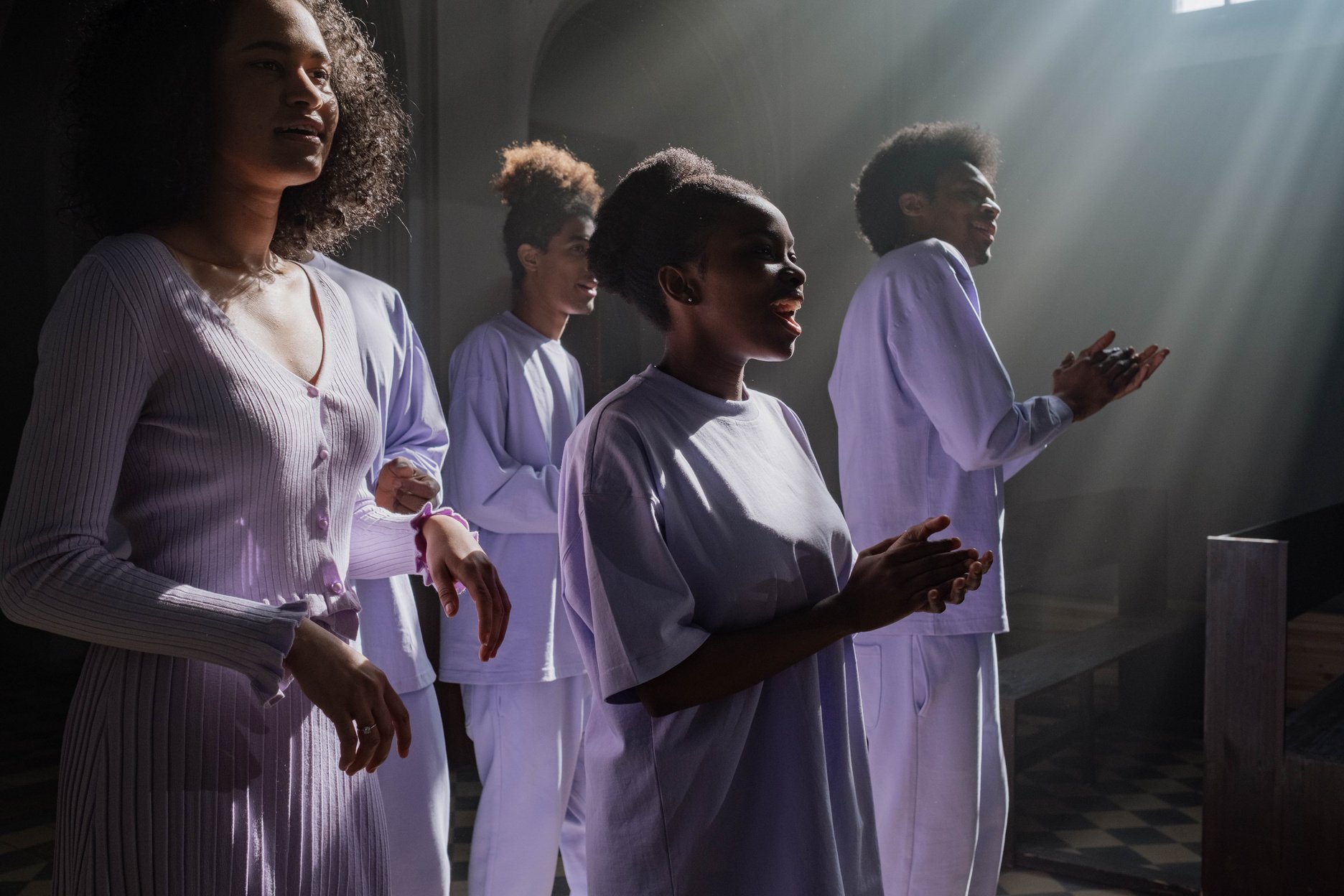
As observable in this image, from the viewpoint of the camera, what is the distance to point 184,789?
1217mm

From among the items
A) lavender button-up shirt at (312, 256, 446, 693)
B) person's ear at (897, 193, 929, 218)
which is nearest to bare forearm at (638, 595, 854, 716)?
lavender button-up shirt at (312, 256, 446, 693)

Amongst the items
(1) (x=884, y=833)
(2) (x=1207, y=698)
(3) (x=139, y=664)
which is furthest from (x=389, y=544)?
(2) (x=1207, y=698)

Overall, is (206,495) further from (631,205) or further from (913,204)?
(913,204)

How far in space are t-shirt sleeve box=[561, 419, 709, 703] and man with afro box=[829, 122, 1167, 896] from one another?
1182mm

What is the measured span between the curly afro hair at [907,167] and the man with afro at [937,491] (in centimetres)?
23

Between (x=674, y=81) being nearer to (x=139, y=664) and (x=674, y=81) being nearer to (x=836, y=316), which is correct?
(x=836, y=316)

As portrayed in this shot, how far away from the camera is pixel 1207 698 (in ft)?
11.6

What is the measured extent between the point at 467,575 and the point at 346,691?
275 millimetres

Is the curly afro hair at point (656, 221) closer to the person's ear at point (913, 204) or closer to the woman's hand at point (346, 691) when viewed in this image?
the woman's hand at point (346, 691)

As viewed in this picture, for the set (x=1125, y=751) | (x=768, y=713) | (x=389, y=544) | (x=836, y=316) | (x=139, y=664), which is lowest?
(x=1125, y=751)

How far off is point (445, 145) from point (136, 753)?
13.8ft

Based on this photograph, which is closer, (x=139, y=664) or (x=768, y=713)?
(x=139, y=664)

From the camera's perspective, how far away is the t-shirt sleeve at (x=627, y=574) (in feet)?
4.99

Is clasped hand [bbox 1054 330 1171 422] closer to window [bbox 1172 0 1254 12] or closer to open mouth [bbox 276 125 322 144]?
open mouth [bbox 276 125 322 144]
